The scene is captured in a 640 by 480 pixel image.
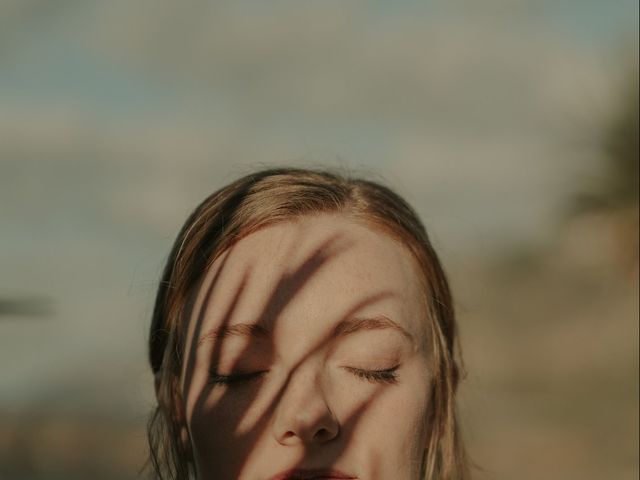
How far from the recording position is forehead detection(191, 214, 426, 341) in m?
2.58

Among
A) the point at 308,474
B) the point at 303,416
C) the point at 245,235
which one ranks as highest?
the point at 245,235

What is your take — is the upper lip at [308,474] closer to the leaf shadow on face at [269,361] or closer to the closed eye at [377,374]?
the leaf shadow on face at [269,361]

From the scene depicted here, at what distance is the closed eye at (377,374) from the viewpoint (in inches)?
103

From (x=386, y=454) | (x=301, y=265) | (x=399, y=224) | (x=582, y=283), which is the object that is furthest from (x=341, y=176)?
(x=582, y=283)

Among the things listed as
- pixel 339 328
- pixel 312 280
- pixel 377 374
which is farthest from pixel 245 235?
pixel 377 374

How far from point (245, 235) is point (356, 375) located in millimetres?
455

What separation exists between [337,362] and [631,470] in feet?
22.0

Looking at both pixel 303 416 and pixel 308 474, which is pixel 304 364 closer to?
pixel 303 416

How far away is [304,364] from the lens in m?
2.53

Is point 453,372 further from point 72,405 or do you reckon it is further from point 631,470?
point 631,470

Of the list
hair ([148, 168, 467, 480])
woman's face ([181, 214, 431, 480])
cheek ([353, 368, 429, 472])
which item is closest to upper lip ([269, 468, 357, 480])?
A: woman's face ([181, 214, 431, 480])

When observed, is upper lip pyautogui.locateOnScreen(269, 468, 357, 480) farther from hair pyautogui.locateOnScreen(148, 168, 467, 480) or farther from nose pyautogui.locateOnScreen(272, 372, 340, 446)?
hair pyautogui.locateOnScreen(148, 168, 467, 480)

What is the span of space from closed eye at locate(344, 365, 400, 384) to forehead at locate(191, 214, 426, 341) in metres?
0.12

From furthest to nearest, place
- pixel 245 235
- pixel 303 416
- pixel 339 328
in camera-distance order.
→ pixel 245 235, pixel 339 328, pixel 303 416
